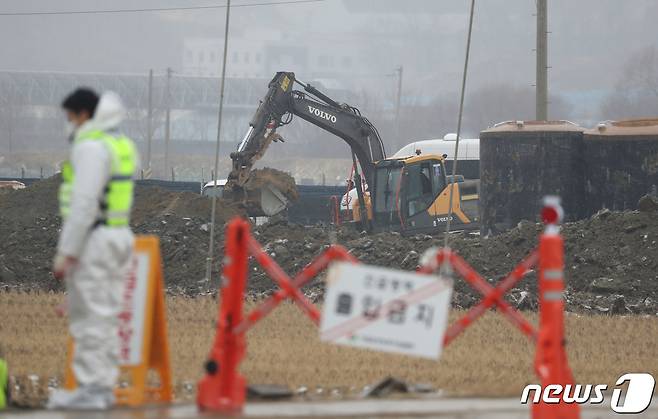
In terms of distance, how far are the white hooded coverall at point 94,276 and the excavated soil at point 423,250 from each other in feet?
38.4

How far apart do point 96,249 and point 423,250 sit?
16.6 meters

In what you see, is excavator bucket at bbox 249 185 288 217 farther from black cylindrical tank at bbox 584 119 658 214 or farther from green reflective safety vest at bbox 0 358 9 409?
green reflective safety vest at bbox 0 358 9 409

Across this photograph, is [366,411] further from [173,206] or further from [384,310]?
[173,206]

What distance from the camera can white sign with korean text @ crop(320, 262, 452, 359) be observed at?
8.88 m

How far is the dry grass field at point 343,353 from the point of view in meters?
12.0

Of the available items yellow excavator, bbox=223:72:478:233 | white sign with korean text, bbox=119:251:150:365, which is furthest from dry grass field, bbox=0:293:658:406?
yellow excavator, bbox=223:72:478:233

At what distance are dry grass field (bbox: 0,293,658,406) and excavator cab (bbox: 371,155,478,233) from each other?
17.6 meters

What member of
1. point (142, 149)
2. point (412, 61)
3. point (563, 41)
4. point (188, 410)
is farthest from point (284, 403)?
point (412, 61)

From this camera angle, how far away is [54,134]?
124250 millimetres

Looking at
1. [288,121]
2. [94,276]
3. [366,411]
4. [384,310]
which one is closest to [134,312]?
[94,276]

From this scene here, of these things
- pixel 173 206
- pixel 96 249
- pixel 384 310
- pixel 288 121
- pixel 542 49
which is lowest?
pixel 384 310

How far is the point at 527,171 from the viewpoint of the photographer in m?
30.4

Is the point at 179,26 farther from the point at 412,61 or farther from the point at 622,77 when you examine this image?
the point at 622,77

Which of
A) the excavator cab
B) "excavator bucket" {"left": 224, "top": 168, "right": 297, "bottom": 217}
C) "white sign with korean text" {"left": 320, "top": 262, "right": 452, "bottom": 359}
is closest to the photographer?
"white sign with korean text" {"left": 320, "top": 262, "right": 452, "bottom": 359}
